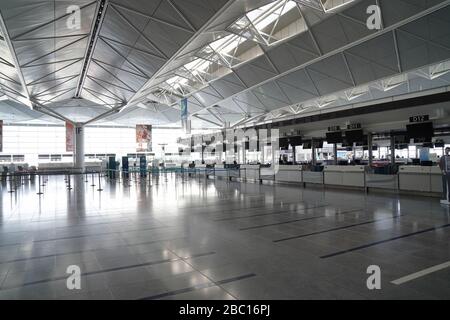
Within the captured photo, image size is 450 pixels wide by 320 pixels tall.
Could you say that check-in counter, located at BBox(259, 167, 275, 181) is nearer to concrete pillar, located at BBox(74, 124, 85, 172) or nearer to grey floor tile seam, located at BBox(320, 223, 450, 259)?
grey floor tile seam, located at BBox(320, 223, 450, 259)

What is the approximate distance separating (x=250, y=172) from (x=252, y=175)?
317mm

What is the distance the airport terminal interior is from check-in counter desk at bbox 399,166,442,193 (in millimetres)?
48

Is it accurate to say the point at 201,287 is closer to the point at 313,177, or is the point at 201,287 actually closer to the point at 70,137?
the point at 313,177

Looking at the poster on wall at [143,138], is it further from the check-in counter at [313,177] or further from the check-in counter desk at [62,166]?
the check-in counter at [313,177]

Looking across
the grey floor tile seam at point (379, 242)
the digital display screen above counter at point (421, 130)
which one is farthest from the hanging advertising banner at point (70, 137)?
the grey floor tile seam at point (379, 242)

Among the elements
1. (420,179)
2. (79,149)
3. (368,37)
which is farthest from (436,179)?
(79,149)

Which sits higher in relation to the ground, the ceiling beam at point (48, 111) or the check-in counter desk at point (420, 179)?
the ceiling beam at point (48, 111)

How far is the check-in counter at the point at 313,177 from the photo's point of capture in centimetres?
1705

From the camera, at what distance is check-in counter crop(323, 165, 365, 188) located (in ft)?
48.8

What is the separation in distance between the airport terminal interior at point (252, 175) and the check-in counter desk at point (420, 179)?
0.05m

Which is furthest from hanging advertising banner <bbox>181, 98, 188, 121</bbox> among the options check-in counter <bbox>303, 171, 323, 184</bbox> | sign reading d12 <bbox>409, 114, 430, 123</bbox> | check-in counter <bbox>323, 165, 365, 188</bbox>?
sign reading d12 <bbox>409, 114, 430, 123</bbox>

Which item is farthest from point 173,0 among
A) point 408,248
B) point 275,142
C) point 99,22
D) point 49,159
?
point 49,159

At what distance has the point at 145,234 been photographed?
6.79 metres
